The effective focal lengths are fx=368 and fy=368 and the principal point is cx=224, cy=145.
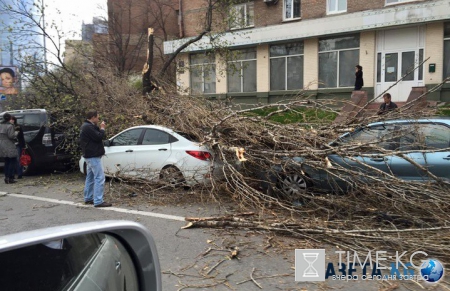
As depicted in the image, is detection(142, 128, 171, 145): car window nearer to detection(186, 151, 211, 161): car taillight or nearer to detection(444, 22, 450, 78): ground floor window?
detection(186, 151, 211, 161): car taillight

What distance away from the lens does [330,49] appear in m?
19.8

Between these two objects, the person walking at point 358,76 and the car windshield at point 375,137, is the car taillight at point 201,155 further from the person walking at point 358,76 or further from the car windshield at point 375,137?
the person walking at point 358,76

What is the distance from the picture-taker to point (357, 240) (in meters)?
4.72

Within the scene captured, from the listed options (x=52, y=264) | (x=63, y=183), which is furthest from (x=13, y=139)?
(x=52, y=264)

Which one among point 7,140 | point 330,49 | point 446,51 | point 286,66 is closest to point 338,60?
point 330,49

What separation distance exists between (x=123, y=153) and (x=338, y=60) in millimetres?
14423

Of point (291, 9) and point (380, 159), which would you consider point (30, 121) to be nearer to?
point (380, 159)

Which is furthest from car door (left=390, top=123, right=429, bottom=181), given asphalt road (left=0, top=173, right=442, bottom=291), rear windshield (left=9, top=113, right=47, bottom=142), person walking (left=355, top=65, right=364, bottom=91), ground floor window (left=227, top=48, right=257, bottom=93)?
ground floor window (left=227, top=48, right=257, bottom=93)

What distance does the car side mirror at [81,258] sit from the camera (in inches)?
54.5

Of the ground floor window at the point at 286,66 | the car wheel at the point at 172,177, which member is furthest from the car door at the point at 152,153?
the ground floor window at the point at 286,66

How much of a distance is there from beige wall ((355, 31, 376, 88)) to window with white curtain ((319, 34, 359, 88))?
0.33 metres

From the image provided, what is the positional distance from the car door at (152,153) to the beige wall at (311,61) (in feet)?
44.4

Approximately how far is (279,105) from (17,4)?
8.98 metres

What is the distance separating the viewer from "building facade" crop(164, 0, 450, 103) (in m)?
16.7
